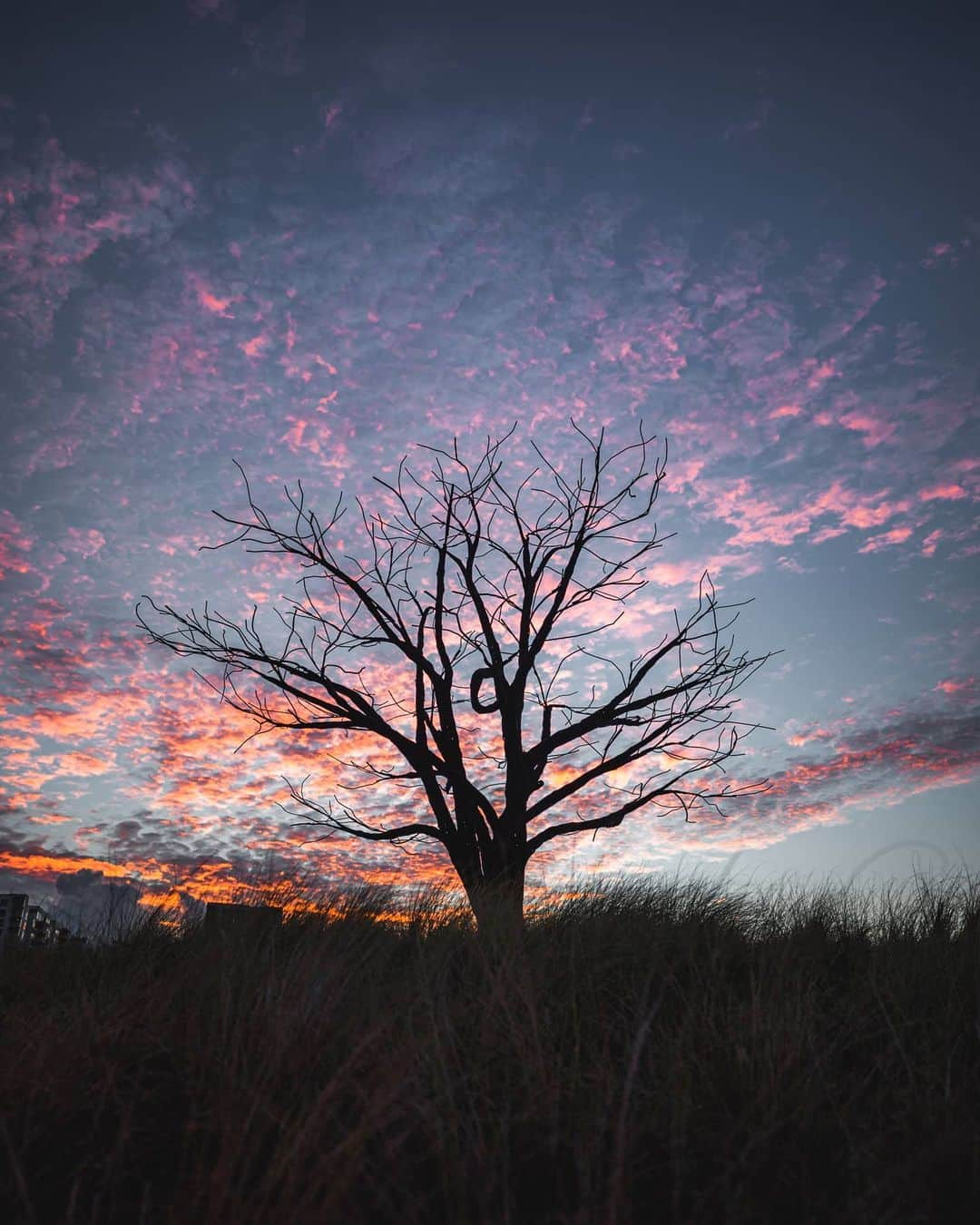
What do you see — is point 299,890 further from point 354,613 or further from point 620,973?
point 354,613

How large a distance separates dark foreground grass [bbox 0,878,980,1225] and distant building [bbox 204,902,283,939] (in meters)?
0.90

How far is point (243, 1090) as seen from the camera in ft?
11.1

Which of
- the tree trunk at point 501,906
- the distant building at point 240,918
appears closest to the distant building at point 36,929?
the distant building at point 240,918

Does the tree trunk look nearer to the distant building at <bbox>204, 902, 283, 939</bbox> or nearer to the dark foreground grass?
the dark foreground grass

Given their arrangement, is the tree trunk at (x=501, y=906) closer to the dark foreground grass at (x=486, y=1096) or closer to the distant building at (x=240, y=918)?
the dark foreground grass at (x=486, y=1096)

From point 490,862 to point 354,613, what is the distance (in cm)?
390

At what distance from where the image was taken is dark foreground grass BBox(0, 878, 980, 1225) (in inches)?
109

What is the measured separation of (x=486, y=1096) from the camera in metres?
3.54

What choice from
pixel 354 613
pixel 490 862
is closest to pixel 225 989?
pixel 490 862

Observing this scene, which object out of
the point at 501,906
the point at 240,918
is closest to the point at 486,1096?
the point at 501,906

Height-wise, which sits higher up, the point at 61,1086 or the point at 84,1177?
the point at 61,1086

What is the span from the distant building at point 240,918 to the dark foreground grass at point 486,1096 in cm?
90

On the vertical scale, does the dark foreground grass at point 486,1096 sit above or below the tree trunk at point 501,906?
below

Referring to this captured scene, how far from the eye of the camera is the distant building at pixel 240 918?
22.0 ft
